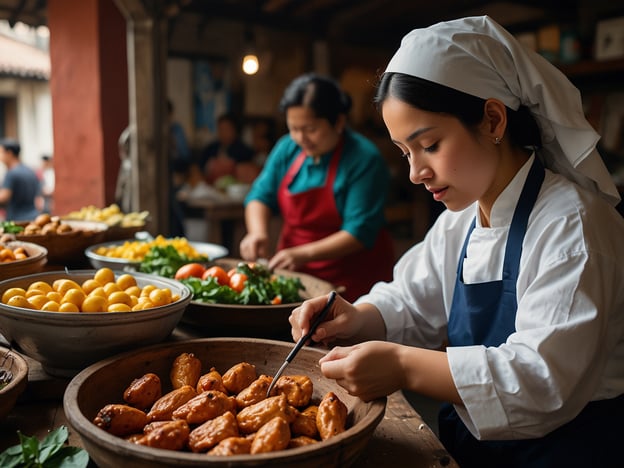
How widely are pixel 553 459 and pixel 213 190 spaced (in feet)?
19.1

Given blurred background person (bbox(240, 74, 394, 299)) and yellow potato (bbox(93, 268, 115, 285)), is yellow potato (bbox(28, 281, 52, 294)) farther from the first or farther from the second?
blurred background person (bbox(240, 74, 394, 299))

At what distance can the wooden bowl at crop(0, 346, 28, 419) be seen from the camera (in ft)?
4.13

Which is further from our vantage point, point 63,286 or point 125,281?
point 125,281

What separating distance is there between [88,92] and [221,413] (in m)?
5.25

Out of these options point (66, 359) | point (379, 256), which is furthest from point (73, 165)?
point (66, 359)

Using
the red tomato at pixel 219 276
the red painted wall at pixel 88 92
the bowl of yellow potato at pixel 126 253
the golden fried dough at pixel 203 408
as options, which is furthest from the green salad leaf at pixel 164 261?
the red painted wall at pixel 88 92

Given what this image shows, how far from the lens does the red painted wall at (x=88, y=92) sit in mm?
5688

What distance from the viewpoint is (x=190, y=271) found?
7.54 ft

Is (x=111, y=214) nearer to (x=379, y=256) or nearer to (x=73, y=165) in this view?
(x=379, y=256)

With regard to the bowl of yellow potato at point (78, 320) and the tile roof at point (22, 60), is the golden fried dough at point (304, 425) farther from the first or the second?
the tile roof at point (22, 60)

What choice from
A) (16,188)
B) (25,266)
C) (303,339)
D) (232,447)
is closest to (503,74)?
(303,339)

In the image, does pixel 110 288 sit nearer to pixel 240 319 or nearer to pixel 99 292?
pixel 99 292

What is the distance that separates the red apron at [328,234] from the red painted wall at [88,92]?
2.88m

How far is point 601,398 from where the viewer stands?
58.9 inches
